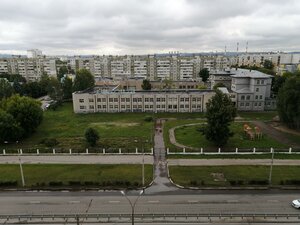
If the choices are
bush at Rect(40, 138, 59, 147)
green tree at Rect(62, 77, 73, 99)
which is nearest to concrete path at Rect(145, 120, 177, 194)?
bush at Rect(40, 138, 59, 147)

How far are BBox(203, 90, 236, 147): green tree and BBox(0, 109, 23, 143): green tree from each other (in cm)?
4025

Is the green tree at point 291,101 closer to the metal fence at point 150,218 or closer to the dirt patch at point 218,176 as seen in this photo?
the dirt patch at point 218,176

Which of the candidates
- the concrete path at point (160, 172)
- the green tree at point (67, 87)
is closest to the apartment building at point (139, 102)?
the green tree at point (67, 87)

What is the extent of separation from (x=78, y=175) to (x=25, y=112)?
2839cm

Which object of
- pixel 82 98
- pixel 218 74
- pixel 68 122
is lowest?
pixel 68 122

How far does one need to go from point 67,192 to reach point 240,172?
27.1m

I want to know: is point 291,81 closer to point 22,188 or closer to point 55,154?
point 55,154

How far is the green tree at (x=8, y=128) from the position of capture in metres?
53.0

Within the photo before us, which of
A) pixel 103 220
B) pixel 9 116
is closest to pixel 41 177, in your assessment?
pixel 103 220

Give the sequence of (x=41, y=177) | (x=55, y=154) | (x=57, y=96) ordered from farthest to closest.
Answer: (x=57, y=96), (x=55, y=154), (x=41, y=177)

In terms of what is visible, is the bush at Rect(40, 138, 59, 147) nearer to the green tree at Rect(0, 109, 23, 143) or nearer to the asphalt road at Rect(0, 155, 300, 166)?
the green tree at Rect(0, 109, 23, 143)

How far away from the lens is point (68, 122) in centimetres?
7619

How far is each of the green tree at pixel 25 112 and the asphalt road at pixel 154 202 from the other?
27.5 meters

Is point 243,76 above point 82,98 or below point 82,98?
above
